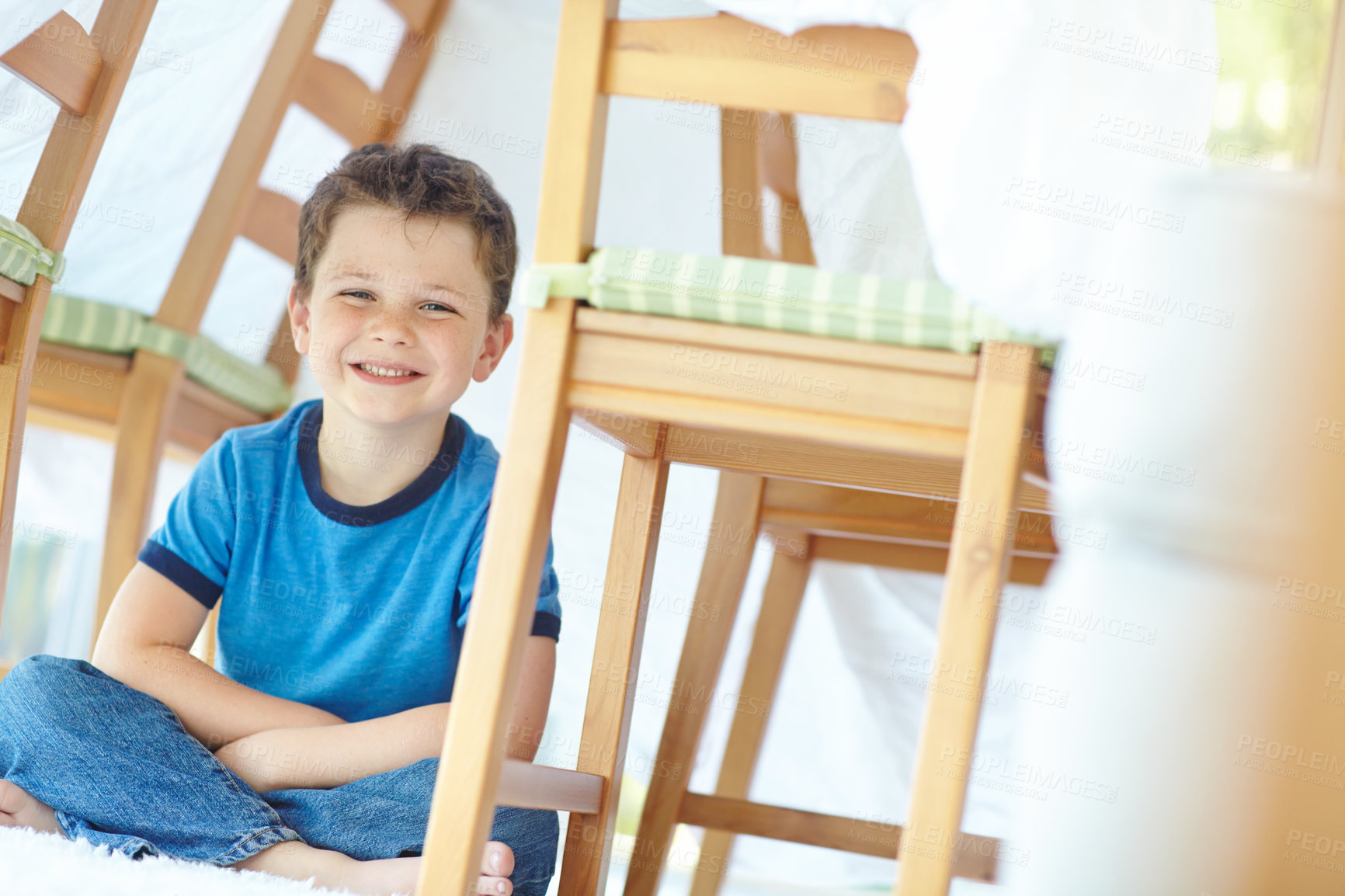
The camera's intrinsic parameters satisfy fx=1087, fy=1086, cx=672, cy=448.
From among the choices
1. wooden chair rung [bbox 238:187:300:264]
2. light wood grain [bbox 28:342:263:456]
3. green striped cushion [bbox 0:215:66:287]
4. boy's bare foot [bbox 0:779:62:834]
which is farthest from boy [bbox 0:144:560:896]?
wooden chair rung [bbox 238:187:300:264]

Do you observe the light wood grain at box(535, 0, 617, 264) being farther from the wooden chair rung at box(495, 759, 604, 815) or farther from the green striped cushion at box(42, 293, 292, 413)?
the green striped cushion at box(42, 293, 292, 413)

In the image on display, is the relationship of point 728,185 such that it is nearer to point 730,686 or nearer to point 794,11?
point 794,11

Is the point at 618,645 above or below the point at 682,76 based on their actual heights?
below

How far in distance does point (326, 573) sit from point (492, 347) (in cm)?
31

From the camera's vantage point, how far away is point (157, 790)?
83 cm

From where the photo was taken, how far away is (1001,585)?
66 centimetres

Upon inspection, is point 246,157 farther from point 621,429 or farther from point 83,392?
point 621,429

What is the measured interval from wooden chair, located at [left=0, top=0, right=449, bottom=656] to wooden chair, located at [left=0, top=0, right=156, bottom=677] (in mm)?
27

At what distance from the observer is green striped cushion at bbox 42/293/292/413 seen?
147cm

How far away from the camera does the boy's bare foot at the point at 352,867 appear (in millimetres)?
798

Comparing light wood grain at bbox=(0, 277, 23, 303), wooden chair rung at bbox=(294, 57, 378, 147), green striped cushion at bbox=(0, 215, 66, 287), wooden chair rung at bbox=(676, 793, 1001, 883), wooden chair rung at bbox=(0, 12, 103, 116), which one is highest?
wooden chair rung at bbox=(294, 57, 378, 147)

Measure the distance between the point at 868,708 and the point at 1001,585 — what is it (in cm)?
124

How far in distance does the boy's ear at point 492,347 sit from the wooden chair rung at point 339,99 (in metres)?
0.93

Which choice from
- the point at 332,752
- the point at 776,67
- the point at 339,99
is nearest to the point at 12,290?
the point at 332,752
